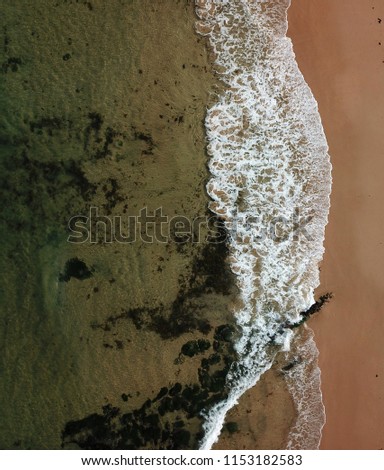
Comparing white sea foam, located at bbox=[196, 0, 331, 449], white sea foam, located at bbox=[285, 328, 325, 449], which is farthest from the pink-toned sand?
white sea foam, located at bbox=[196, 0, 331, 449]

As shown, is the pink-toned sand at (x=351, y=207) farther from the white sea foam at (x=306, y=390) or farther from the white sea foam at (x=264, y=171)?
the white sea foam at (x=264, y=171)

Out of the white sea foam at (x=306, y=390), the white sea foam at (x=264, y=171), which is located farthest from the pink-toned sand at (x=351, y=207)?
the white sea foam at (x=264, y=171)

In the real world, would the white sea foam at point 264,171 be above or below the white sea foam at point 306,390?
above

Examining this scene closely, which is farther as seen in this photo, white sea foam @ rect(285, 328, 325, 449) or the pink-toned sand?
the pink-toned sand

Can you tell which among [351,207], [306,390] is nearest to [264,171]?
[351,207]

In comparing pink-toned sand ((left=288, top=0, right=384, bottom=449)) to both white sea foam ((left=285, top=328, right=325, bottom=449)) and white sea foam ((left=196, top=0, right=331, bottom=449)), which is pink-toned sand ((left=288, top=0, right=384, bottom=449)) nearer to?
white sea foam ((left=285, top=328, right=325, bottom=449))
